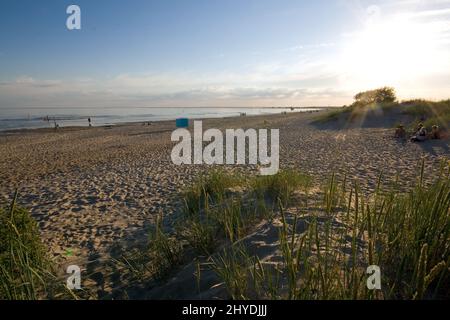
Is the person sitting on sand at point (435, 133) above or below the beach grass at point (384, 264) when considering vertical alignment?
above

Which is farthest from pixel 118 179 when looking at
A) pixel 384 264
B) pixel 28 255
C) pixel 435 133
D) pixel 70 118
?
pixel 70 118

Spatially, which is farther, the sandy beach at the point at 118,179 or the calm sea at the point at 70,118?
the calm sea at the point at 70,118

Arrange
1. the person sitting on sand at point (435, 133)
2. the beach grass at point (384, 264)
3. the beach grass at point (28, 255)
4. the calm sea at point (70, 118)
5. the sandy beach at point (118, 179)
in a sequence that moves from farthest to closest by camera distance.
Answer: the calm sea at point (70, 118)
the person sitting on sand at point (435, 133)
the sandy beach at point (118, 179)
the beach grass at point (28, 255)
the beach grass at point (384, 264)

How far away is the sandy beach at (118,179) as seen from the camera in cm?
461

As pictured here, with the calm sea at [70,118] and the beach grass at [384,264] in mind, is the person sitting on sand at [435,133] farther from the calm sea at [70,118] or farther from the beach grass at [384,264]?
the calm sea at [70,118]

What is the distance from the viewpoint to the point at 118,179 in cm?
824

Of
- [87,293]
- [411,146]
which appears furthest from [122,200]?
[411,146]

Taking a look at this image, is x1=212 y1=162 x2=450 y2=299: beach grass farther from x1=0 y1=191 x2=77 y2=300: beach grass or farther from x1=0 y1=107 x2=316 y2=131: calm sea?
x1=0 y1=107 x2=316 y2=131: calm sea

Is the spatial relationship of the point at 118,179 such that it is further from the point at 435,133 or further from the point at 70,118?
the point at 70,118

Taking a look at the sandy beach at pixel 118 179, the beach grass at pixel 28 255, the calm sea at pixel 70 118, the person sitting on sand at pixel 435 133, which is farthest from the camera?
the calm sea at pixel 70 118

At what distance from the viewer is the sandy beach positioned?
4609mm

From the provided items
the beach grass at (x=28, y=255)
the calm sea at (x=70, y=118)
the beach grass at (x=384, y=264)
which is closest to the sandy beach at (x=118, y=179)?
the beach grass at (x=28, y=255)
